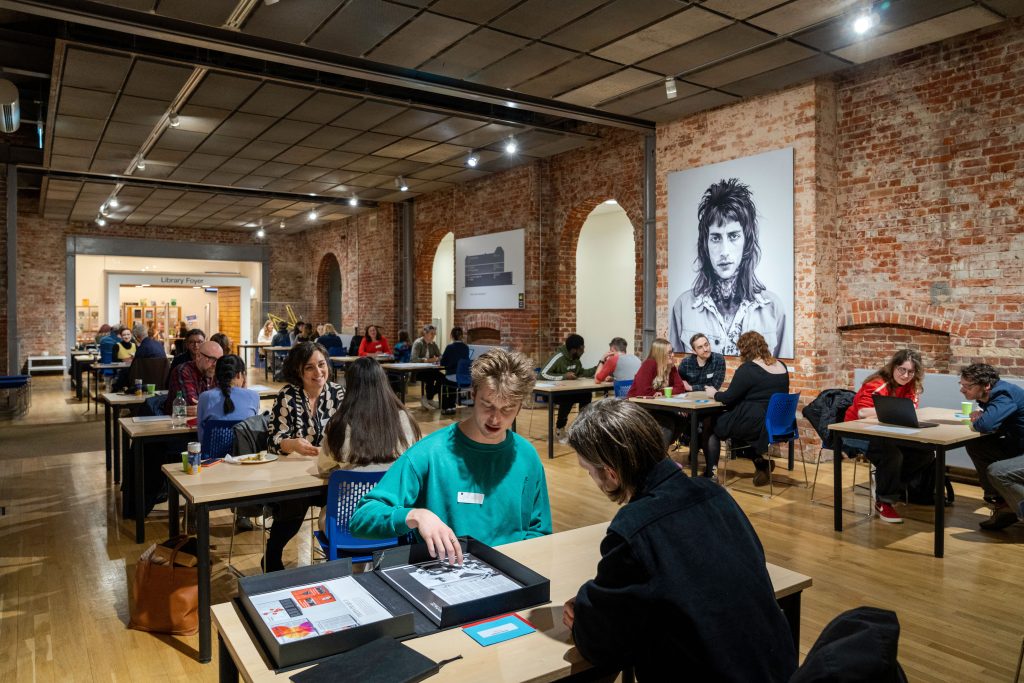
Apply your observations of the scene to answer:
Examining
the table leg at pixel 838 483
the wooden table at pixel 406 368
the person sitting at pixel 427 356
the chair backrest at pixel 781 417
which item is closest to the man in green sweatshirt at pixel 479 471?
the table leg at pixel 838 483

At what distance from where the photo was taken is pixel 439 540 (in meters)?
1.92

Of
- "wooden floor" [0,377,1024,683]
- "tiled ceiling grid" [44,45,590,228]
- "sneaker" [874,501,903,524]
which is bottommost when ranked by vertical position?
"wooden floor" [0,377,1024,683]

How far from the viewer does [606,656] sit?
156cm

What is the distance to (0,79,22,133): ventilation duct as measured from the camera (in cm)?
719

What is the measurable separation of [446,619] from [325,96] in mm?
7611

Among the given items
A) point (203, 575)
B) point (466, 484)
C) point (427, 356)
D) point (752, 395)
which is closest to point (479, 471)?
point (466, 484)

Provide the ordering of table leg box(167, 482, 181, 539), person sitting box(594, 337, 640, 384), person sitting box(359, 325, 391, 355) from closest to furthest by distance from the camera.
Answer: table leg box(167, 482, 181, 539)
person sitting box(594, 337, 640, 384)
person sitting box(359, 325, 391, 355)

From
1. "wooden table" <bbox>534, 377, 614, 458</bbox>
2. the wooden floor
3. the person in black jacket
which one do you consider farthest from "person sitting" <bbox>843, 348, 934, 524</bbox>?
the person in black jacket

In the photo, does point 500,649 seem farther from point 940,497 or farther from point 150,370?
point 150,370

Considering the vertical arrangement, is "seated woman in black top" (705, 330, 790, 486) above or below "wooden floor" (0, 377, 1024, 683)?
above

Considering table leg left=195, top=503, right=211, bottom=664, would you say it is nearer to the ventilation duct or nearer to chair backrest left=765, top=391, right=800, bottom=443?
chair backrest left=765, top=391, right=800, bottom=443

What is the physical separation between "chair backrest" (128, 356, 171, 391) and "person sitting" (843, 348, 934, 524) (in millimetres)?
7665

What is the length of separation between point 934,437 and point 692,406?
211 cm

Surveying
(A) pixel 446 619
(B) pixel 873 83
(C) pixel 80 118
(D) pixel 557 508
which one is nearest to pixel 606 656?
(A) pixel 446 619
